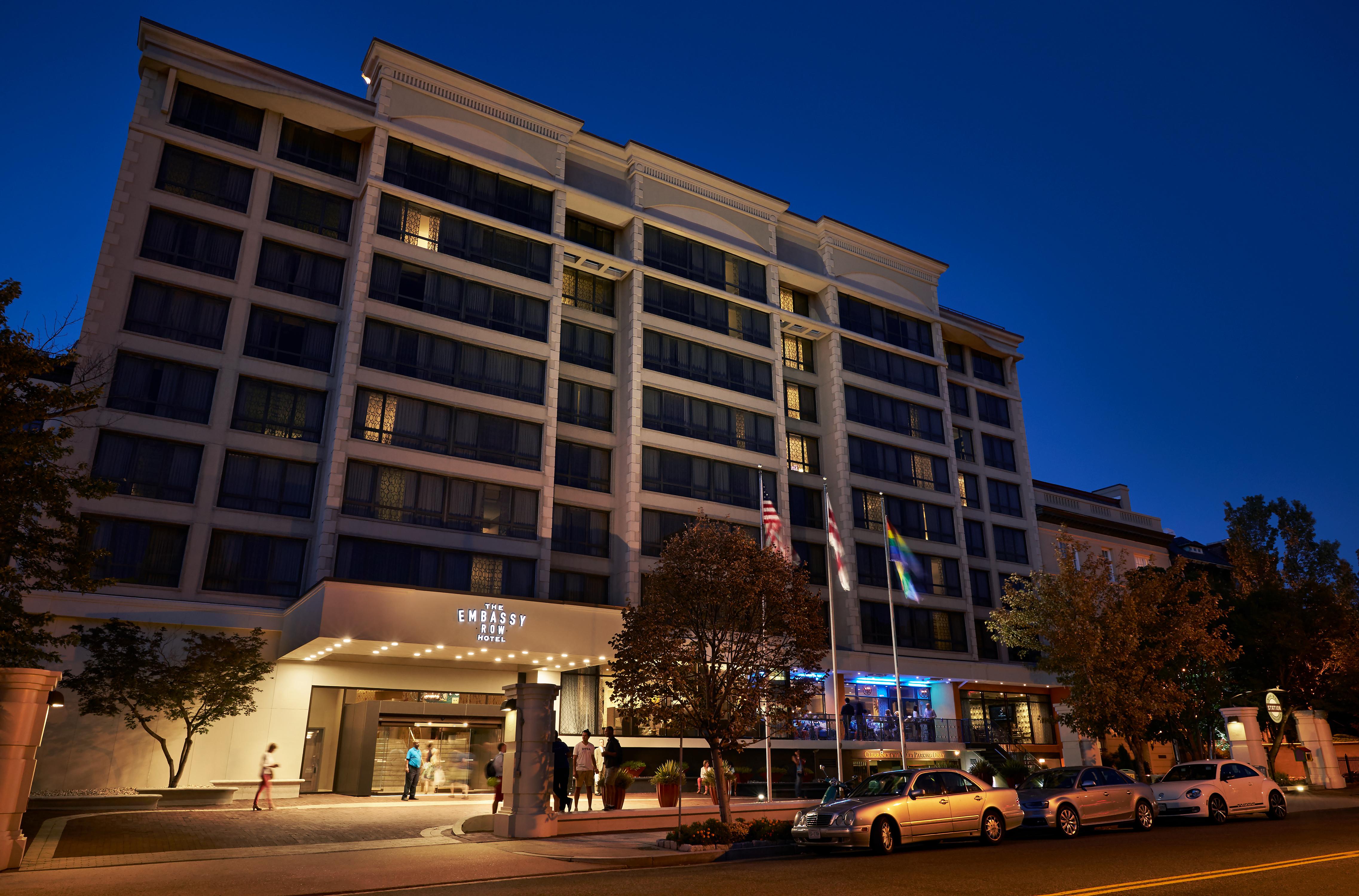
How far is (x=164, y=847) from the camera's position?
17203mm

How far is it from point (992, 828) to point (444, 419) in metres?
26.7

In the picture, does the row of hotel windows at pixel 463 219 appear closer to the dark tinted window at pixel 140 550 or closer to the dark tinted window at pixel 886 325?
the dark tinted window at pixel 886 325

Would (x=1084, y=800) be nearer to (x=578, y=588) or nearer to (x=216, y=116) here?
(x=578, y=588)

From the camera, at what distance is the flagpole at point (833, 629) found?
32.0 meters

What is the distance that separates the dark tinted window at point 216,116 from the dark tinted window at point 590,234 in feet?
47.5

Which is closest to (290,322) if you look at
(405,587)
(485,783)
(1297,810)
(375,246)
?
(375,246)

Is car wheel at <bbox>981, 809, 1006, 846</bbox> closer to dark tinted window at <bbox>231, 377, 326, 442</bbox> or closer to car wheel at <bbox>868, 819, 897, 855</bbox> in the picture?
car wheel at <bbox>868, 819, 897, 855</bbox>

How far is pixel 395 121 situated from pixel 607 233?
11663mm

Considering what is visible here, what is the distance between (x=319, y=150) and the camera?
128ft

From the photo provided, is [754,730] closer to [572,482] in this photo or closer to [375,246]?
[572,482]

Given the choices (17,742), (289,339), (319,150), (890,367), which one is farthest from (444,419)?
(890,367)

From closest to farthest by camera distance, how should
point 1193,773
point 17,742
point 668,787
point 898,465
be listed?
1. point 17,742
2. point 668,787
3. point 1193,773
4. point 898,465

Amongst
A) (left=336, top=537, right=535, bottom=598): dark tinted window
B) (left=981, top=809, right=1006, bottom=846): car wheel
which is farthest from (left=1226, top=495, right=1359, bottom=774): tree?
(left=336, top=537, right=535, bottom=598): dark tinted window

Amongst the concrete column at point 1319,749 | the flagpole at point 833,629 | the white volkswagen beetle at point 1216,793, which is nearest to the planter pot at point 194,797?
the flagpole at point 833,629
